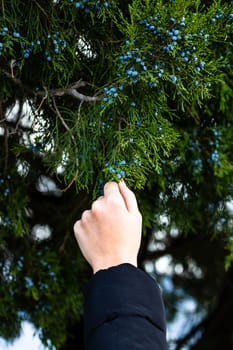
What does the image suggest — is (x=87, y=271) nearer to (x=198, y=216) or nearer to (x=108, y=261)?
(x=198, y=216)

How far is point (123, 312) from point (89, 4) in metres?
0.84

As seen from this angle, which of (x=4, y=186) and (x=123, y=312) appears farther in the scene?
(x=4, y=186)

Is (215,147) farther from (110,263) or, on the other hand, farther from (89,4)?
(110,263)

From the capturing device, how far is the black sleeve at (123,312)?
100cm

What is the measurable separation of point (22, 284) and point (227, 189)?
2.37ft

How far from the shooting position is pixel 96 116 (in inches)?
63.5

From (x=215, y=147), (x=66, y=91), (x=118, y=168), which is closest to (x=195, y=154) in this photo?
(x=215, y=147)

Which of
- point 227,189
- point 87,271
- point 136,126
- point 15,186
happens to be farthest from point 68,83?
point 87,271

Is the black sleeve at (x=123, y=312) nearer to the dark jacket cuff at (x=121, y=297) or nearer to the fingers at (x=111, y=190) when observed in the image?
the dark jacket cuff at (x=121, y=297)

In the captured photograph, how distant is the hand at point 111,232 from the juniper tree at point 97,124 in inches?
10.8

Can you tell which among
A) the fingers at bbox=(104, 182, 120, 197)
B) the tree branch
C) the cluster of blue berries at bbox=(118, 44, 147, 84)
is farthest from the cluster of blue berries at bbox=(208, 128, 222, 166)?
the fingers at bbox=(104, 182, 120, 197)

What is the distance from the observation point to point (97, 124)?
5.25 ft

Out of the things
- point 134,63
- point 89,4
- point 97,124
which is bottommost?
point 97,124

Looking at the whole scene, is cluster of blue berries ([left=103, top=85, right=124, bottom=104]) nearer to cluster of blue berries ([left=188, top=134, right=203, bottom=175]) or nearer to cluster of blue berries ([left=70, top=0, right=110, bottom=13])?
cluster of blue berries ([left=70, top=0, right=110, bottom=13])
